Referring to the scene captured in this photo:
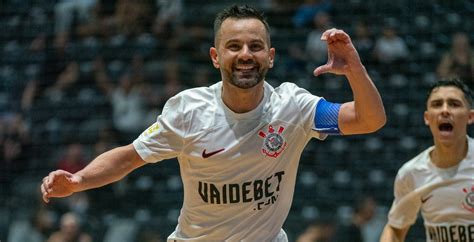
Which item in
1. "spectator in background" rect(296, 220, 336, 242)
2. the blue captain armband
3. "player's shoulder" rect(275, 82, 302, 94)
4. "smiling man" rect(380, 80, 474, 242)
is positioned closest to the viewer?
the blue captain armband

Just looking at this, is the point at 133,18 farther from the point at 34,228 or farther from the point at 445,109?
the point at 445,109

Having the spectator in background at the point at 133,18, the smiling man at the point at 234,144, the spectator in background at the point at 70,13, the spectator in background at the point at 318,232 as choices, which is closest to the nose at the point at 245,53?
the smiling man at the point at 234,144

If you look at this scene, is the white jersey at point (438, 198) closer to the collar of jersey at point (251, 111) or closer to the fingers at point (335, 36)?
the collar of jersey at point (251, 111)

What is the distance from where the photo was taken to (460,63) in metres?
11.4

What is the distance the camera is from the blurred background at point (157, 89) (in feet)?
36.1

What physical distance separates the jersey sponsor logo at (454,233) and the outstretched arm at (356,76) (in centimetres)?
209

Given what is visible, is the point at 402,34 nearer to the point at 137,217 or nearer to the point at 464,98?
the point at 137,217

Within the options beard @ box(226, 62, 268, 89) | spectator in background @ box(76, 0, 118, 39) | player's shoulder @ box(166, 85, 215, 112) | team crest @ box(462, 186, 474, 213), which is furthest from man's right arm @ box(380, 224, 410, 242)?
spectator in background @ box(76, 0, 118, 39)

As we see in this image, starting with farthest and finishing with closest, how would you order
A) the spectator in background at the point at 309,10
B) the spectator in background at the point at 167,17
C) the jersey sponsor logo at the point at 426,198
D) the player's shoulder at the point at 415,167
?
the spectator in background at the point at 167,17 → the spectator in background at the point at 309,10 → the player's shoulder at the point at 415,167 → the jersey sponsor logo at the point at 426,198

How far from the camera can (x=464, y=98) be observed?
6.98 m

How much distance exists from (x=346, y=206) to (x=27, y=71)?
538 centimetres

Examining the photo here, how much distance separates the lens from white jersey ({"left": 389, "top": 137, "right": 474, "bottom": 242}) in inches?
263

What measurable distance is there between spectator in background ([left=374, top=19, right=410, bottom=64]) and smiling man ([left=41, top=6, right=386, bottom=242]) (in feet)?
22.6

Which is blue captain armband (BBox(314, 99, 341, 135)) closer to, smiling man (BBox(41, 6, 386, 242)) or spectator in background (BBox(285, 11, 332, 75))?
smiling man (BBox(41, 6, 386, 242))
